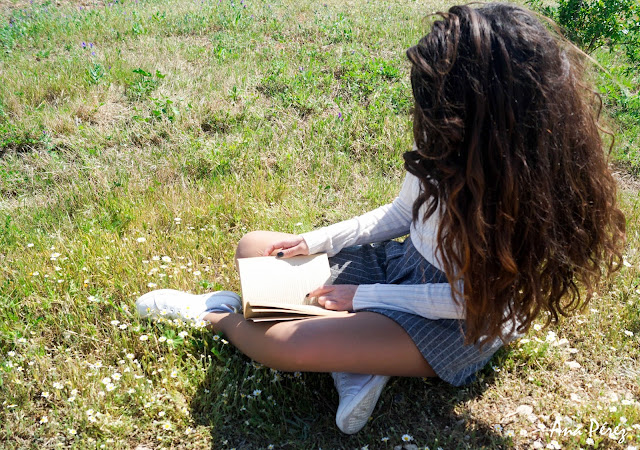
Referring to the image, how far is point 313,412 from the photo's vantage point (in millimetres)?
2336

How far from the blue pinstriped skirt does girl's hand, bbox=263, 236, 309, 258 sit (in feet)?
0.52

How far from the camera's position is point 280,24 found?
5977 mm

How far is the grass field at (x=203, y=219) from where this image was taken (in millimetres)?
2266

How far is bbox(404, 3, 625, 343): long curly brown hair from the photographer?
1.79 metres

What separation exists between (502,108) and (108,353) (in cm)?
186

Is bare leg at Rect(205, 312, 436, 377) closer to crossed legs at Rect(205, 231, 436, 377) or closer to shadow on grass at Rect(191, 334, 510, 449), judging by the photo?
crossed legs at Rect(205, 231, 436, 377)

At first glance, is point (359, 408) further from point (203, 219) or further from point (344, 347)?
point (203, 219)

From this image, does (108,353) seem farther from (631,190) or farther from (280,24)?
(280,24)

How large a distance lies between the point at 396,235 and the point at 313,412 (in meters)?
0.87

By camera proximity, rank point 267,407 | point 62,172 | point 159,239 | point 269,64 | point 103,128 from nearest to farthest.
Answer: point 267,407 < point 159,239 < point 62,172 < point 103,128 < point 269,64

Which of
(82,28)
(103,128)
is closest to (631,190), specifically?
(103,128)

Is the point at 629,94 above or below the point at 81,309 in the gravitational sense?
above

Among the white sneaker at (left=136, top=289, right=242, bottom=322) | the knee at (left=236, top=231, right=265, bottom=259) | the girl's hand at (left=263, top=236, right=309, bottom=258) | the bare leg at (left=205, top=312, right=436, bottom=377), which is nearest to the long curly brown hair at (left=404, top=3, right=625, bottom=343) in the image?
the bare leg at (left=205, top=312, right=436, bottom=377)

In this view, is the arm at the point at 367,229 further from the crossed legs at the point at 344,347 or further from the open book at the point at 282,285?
the crossed legs at the point at 344,347
